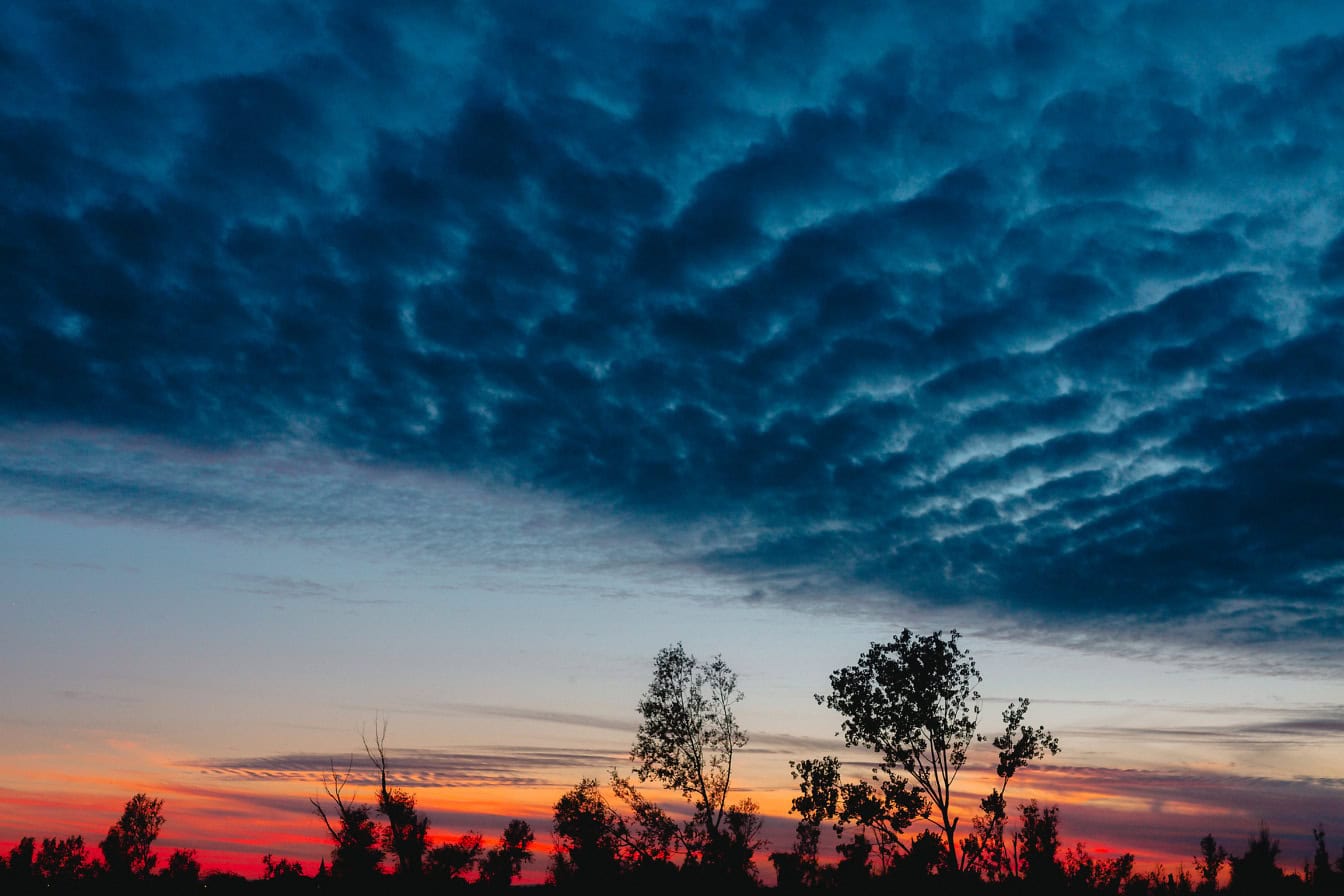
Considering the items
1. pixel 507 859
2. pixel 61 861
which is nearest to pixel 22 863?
pixel 61 861

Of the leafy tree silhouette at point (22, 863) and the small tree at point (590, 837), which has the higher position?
the small tree at point (590, 837)

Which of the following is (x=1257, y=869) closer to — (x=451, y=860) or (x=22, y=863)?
(x=451, y=860)

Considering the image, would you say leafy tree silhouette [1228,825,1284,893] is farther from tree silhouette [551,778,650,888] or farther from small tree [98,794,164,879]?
small tree [98,794,164,879]

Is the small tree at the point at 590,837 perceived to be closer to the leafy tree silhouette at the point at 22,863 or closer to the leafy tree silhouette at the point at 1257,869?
the leafy tree silhouette at the point at 1257,869

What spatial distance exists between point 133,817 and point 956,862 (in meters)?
171

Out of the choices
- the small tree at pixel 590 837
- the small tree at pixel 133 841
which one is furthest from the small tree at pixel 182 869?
the small tree at pixel 590 837

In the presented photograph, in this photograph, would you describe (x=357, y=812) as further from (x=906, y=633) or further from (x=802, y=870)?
(x=906, y=633)

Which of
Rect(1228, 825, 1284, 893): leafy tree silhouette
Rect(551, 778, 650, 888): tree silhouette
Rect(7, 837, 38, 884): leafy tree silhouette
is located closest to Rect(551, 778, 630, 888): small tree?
Rect(551, 778, 650, 888): tree silhouette

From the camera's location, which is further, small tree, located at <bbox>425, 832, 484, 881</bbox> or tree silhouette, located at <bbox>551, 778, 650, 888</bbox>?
small tree, located at <bbox>425, 832, 484, 881</bbox>

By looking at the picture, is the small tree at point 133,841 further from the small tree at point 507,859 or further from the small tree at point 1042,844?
the small tree at point 1042,844

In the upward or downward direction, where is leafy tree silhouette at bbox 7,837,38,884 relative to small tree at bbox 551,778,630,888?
downward

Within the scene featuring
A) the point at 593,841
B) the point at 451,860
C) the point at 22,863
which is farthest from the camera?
the point at 22,863

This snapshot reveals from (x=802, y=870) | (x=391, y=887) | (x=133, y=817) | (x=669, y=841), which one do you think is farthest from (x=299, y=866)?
(x=669, y=841)

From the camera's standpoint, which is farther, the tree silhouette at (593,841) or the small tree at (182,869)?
the small tree at (182,869)
